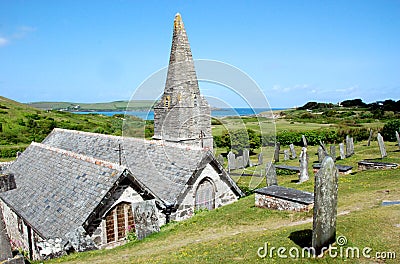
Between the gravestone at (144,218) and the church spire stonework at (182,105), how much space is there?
6799mm

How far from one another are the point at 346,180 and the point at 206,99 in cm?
873

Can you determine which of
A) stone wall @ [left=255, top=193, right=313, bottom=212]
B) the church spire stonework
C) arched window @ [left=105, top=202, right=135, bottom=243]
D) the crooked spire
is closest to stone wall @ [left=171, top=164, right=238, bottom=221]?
arched window @ [left=105, top=202, right=135, bottom=243]

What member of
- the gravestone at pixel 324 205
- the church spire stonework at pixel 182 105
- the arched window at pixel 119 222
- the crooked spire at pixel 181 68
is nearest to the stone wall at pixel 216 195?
the arched window at pixel 119 222

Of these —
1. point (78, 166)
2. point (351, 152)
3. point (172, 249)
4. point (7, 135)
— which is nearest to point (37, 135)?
point (7, 135)

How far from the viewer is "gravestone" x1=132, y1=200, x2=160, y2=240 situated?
39.1 ft

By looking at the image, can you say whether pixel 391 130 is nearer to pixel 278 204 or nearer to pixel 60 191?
pixel 278 204

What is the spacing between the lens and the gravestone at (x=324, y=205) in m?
7.33

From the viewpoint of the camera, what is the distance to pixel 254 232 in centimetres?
1054

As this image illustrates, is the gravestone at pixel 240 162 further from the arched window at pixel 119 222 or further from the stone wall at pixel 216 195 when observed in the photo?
the arched window at pixel 119 222

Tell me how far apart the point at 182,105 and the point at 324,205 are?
1229 cm

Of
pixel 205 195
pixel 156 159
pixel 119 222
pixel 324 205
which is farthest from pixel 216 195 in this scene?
pixel 324 205

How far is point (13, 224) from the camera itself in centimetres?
1522

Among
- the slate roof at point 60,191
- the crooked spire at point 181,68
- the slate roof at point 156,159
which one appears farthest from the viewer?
the crooked spire at point 181,68

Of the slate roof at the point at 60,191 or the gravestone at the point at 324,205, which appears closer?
the gravestone at the point at 324,205
